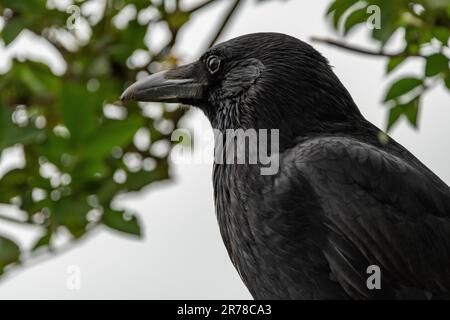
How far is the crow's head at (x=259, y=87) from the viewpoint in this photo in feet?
13.0

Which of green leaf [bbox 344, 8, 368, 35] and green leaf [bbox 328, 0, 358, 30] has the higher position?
green leaf [bbox 328, 0, 358, 30]

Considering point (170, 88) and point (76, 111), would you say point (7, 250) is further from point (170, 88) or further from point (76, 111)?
point (170, 88)

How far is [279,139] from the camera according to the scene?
385 cm

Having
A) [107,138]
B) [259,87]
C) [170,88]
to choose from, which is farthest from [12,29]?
[259,87]

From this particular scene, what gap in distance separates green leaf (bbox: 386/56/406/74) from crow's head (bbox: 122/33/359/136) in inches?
7.6

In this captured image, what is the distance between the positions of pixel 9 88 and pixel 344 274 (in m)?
1.98

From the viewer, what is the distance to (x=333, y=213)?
11.8 ft

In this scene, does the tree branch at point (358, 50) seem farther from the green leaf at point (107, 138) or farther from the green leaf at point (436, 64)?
the green leaf at point (107, 138)

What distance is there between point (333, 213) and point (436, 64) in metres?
0.56

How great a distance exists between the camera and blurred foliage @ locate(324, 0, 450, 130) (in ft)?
11.9

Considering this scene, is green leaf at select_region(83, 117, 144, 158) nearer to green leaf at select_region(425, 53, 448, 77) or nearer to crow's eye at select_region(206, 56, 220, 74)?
crow's eye at select_region(206, 56, 220, 74)

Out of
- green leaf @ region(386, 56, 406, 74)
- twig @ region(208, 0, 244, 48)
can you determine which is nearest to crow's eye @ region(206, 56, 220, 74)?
twig @ region(208, 0, 244, 48)
